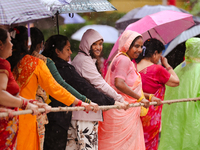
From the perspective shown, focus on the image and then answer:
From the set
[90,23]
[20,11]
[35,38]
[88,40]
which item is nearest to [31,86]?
[35,38]

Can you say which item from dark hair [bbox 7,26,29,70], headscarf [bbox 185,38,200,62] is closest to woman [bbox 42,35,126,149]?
dark hair [bbox 7,26,29,70]

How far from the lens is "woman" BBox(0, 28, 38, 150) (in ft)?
9.09

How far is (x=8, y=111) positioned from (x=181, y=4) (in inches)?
525

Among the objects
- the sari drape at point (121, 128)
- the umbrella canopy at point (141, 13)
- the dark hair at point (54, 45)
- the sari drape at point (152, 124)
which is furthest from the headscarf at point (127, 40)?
the umbrella canopy at point (141, 13)

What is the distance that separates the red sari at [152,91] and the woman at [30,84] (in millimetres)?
1537

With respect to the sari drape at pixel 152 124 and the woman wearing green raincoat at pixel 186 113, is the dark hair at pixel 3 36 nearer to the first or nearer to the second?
the sari drape at pixel 152 124

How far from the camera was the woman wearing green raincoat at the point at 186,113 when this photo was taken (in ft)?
15.8

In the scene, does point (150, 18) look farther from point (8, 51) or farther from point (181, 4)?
point (181, 4)

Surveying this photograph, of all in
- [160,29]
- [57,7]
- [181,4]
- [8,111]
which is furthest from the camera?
[181,4]

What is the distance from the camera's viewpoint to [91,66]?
3934 mm

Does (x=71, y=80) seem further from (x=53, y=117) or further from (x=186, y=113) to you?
(x=186, y=113)

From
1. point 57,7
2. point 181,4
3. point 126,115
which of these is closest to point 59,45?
point 57,7

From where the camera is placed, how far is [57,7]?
340 cm

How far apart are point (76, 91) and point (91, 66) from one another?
489mm
